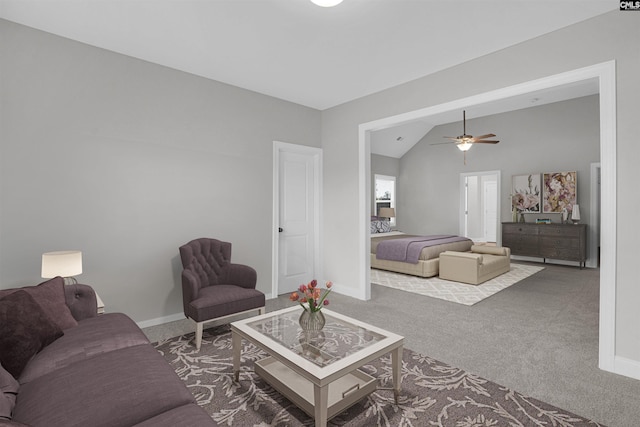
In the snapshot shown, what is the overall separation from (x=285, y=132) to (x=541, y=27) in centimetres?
311

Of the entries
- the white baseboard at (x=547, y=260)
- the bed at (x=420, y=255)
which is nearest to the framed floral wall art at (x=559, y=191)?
the white baseboard at (x=547, y=260)

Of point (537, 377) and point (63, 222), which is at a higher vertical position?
point (63, 222)

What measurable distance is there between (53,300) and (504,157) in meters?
8.60

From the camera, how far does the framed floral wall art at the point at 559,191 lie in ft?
22.2

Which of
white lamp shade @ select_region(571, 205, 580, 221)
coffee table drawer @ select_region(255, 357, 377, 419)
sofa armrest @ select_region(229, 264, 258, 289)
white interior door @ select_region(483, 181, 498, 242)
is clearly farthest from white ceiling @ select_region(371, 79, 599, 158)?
coffee table drawer @ select_region(255, 357, 377, 419)

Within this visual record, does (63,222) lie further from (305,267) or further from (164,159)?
(305,267)

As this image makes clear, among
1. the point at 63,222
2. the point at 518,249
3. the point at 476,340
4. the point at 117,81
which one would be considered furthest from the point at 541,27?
the point at 518,249

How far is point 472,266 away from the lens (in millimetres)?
5305

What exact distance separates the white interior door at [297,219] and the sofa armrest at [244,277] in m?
1.19

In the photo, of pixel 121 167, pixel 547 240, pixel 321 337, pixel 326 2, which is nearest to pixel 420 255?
pixel 547 240

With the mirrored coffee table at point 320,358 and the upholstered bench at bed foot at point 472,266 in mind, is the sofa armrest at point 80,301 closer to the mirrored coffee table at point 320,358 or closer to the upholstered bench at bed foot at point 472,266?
the mirrored coffee table at point 320,358

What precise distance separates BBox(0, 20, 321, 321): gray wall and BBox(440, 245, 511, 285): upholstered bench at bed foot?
130 inches

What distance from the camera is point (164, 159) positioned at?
358 cm

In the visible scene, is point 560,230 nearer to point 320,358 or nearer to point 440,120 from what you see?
point 440,120
